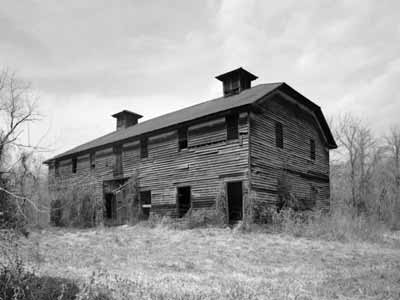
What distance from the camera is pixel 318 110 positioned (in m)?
23.3

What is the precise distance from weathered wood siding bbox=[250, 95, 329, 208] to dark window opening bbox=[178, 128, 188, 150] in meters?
4.37

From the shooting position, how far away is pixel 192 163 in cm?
1962

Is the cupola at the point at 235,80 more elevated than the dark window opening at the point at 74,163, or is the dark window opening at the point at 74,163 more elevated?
the cupola at the point at 235,80

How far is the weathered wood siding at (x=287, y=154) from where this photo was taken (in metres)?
17.9

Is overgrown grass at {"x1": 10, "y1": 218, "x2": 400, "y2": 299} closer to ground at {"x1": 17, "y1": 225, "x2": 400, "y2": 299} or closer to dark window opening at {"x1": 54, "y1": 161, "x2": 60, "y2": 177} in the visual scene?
ground at {"x1": 17, "y1": 225, "x2": 400, "y2": 299}

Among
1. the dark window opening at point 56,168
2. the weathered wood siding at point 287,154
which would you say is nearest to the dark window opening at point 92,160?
the dark window opening at point 56,168

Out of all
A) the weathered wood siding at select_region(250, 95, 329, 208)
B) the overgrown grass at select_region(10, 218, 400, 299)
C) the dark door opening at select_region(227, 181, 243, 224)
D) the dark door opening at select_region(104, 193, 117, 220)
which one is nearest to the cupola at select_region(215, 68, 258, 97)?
the weathered wood siding at select_region(250, 95, 329, 208)

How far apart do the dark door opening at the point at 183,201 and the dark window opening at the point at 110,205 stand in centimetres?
668

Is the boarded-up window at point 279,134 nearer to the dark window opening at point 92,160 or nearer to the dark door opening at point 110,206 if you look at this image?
the dark door opening at point 110,206

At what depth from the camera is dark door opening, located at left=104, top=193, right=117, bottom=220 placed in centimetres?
2584

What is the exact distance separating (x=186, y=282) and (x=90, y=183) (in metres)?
20.3

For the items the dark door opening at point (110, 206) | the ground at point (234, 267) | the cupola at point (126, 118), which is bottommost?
the ground at point (234, 267)

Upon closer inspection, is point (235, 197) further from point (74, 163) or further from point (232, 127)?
point (74, 163)

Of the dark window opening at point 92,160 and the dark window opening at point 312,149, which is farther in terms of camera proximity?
the dark window opening at point 92,160
